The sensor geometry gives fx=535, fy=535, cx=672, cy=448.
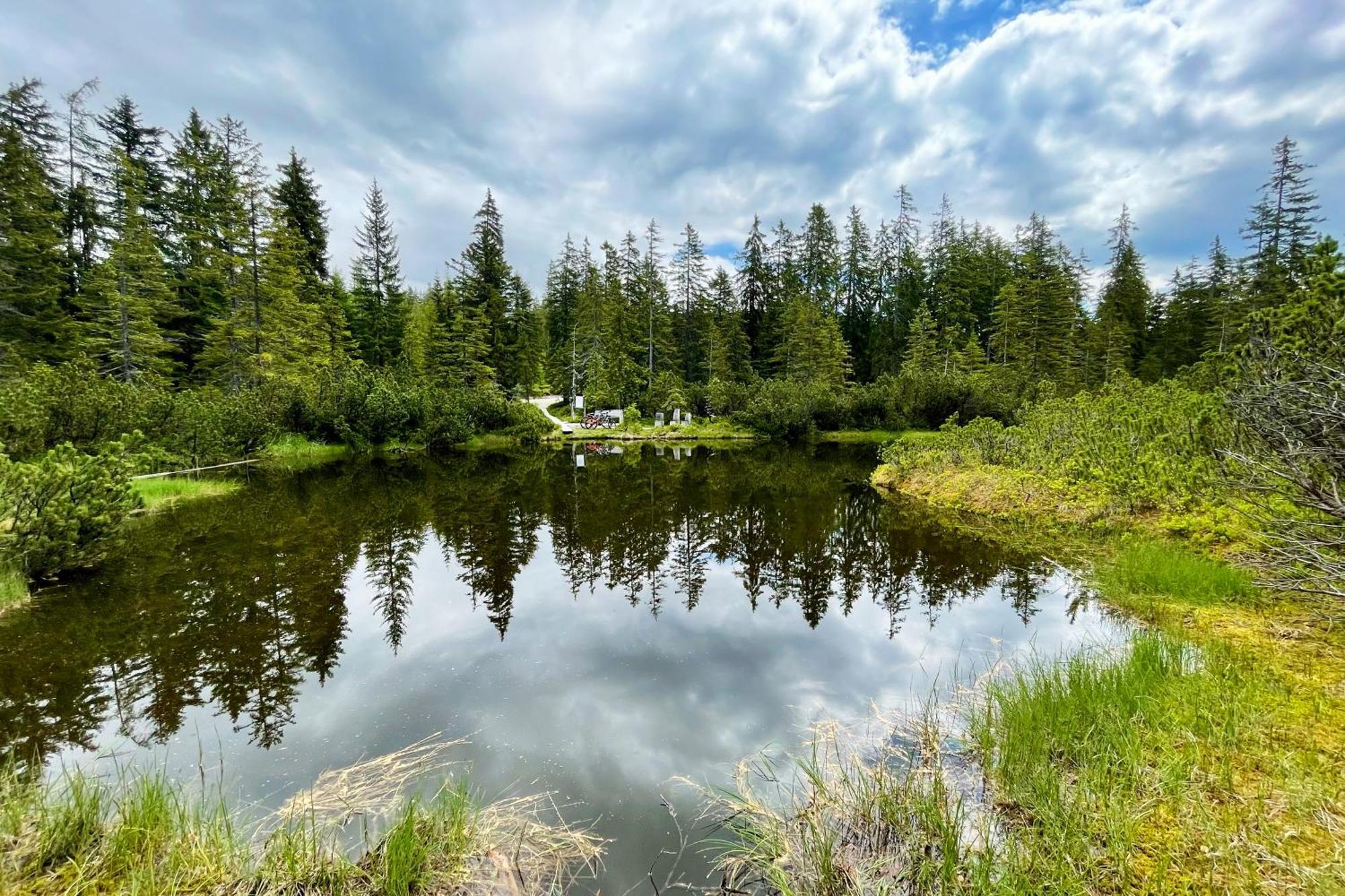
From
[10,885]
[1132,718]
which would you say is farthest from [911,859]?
[10,885]

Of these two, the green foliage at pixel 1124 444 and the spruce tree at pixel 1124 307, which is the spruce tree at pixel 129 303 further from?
the spruce tree at pixel 1124 307

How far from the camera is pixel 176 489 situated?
14.7 m

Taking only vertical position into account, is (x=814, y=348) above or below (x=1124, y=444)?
above

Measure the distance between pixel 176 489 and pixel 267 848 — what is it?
16.2m

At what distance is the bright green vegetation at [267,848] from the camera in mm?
2900

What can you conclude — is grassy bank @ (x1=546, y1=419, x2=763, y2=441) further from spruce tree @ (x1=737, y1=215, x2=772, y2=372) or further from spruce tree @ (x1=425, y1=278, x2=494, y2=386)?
spruce tree @ (x1=737, y1=215, x2=772, y2=372)

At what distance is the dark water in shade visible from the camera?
186 inches

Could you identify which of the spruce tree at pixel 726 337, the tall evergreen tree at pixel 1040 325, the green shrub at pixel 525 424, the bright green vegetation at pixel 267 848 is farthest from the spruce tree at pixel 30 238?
the tall evergreen tree at pixel 1040 325

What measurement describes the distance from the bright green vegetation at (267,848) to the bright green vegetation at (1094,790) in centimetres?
136

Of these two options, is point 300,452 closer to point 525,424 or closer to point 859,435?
point 525,424

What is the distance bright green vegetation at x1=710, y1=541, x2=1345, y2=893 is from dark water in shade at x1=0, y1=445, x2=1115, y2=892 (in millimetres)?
875

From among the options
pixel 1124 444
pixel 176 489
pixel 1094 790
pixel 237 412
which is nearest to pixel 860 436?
pixel 1124 444

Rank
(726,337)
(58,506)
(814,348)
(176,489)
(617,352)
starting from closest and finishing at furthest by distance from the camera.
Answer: (58,506)
(176,489)
(617,352)
(814,348)
(726,337)

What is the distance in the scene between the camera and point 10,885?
274 centimetres
